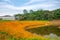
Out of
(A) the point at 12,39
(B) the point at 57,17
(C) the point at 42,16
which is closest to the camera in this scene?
(A) the point at 12,39

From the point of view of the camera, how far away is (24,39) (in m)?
17.8

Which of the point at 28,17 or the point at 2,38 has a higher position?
the point at 2,38

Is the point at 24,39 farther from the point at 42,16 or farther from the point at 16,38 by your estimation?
the point at 42,16

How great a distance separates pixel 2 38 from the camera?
58.9ft

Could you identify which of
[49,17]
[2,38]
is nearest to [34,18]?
[49,17]

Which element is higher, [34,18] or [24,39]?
[24,39]

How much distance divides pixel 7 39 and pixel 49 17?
4471cm

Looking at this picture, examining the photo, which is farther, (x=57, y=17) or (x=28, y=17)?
(x=28, y=17)

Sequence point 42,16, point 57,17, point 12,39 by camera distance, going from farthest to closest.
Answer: point 42,16, point 57,17, point 12,39

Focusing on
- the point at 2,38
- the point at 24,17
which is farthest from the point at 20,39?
the point at 24,17

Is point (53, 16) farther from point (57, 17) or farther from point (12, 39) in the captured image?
point (12, 39)

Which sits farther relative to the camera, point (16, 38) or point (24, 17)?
point (24, 17)

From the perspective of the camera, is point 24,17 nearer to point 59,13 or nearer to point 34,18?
point 34,18

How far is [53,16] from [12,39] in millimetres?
44352
